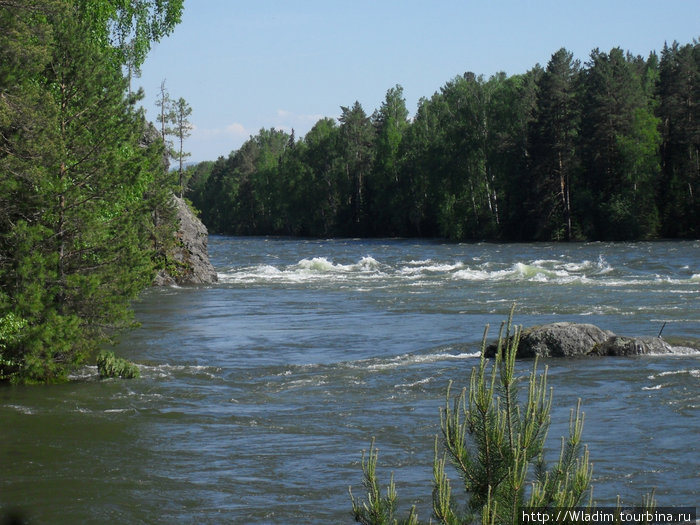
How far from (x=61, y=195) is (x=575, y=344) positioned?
9.00 metres

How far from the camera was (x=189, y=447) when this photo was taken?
988 cm

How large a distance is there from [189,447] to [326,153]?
90.5 m

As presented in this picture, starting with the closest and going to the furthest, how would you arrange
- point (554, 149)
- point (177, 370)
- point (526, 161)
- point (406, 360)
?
point (177, 370) < point (406, 360) < point (554, 149) < point (526, 161)

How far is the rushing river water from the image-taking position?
8.14 metres

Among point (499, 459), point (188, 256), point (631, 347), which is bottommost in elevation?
point (631, 347)

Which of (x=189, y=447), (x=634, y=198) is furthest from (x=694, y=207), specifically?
(x=189, y=447)

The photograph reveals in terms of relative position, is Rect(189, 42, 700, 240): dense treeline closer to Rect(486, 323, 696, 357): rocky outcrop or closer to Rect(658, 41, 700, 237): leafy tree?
Rect(658, 41, 700, 237): leafy tree

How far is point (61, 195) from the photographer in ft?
41.4

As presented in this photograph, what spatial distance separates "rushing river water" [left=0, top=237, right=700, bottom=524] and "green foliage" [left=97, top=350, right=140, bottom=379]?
0.79ft

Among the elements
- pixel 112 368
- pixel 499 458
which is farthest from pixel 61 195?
pixel 499 458

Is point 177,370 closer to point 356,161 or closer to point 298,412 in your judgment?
point 298,412

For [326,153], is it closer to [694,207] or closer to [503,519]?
[694,207]

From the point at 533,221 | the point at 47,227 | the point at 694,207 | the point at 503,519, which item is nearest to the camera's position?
the point at 503,519

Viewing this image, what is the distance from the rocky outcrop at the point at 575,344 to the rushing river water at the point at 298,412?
443 millimetres
